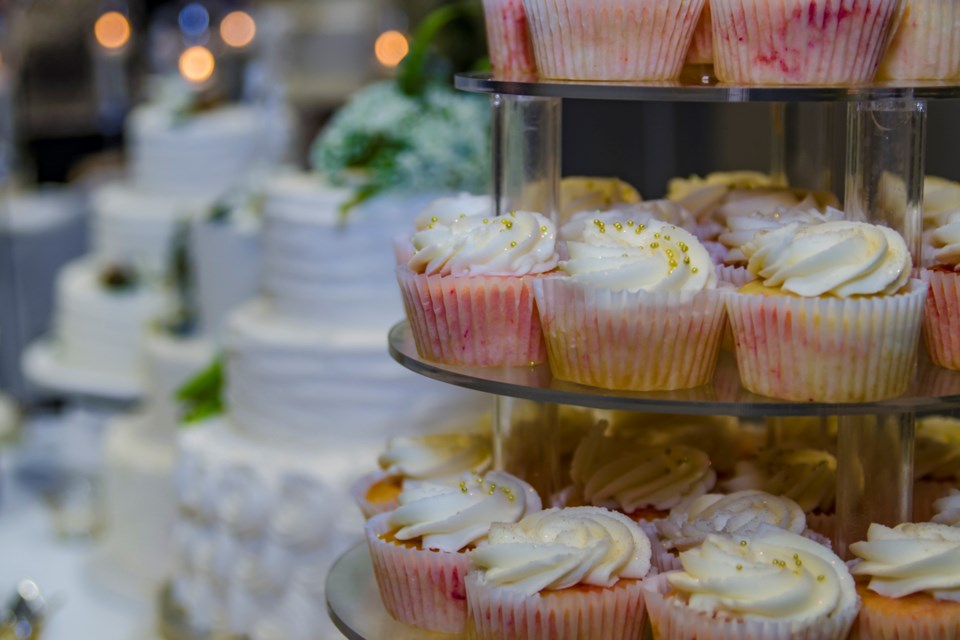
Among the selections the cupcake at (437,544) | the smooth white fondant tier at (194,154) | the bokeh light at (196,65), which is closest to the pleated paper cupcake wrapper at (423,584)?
the cupcake at (437,544)

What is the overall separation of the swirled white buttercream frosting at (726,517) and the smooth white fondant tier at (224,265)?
182 centimetres

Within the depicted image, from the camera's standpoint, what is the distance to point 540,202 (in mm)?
1615

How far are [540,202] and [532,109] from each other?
114mm

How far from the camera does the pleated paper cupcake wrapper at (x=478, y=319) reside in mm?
1488

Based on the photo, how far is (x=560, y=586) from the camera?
140cm

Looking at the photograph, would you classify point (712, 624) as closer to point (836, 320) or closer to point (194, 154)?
point (836, 320)

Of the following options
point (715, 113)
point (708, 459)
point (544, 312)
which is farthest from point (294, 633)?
point (715, 113)

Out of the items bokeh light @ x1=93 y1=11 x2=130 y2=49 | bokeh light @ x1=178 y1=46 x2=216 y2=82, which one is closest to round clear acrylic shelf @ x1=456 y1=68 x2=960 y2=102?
bokeh light @ x1=178 y1=46 x2=216 y2=82

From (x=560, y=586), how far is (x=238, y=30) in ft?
16.4

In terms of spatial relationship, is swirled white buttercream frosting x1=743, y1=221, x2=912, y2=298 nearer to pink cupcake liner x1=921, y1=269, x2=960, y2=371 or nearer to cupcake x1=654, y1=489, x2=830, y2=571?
pink cupcake liner x1=921, y1=269, x2=960, y2=371

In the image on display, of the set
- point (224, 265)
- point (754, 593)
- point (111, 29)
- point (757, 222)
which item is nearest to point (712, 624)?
point (754, 593)

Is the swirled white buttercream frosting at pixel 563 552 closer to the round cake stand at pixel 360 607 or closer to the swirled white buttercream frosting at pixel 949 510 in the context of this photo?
the round cake stand at pixel 360 607

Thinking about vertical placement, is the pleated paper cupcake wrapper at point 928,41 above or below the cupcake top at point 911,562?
above

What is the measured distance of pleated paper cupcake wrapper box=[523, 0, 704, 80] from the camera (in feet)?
4.75
